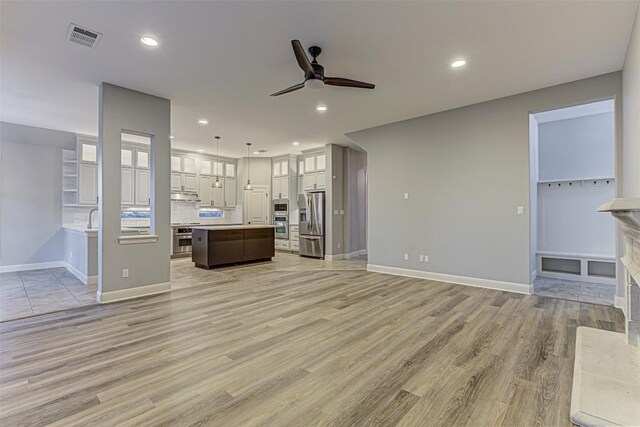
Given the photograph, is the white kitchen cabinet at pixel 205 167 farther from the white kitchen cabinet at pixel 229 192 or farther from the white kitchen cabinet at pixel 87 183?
the white kitchen cabinet at pixel 87 183

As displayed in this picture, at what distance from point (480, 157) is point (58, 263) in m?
8.87

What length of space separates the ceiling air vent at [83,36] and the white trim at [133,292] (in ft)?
9.88

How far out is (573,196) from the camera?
17.8 ft

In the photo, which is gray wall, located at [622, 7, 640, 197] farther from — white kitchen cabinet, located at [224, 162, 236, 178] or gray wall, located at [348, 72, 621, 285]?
white kitchen cabinet, located at [224, 162, 236, 178]

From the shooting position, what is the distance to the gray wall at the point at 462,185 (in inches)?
172

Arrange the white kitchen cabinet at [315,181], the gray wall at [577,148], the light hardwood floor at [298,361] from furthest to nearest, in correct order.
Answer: the white kitchen cabinet at [315,181], the gray wall at [577,148], the light hardwood floor at [298,361]

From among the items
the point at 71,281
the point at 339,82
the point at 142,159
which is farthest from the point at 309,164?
the point at 71,281

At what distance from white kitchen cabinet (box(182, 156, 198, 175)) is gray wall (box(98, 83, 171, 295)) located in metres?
4.01

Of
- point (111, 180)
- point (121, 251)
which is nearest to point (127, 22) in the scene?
point (111, 180)

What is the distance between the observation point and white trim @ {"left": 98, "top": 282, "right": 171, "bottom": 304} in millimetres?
3996

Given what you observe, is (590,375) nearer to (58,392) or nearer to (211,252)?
(58,392)

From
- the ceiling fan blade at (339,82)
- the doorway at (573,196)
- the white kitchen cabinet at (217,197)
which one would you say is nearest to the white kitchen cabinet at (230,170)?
the white kitchen cabinet at (217,197)

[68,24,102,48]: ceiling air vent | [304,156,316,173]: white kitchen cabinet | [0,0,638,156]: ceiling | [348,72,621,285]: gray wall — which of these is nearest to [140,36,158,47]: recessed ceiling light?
[0,0,638,156]: ceiling

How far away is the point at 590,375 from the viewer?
202 cm
